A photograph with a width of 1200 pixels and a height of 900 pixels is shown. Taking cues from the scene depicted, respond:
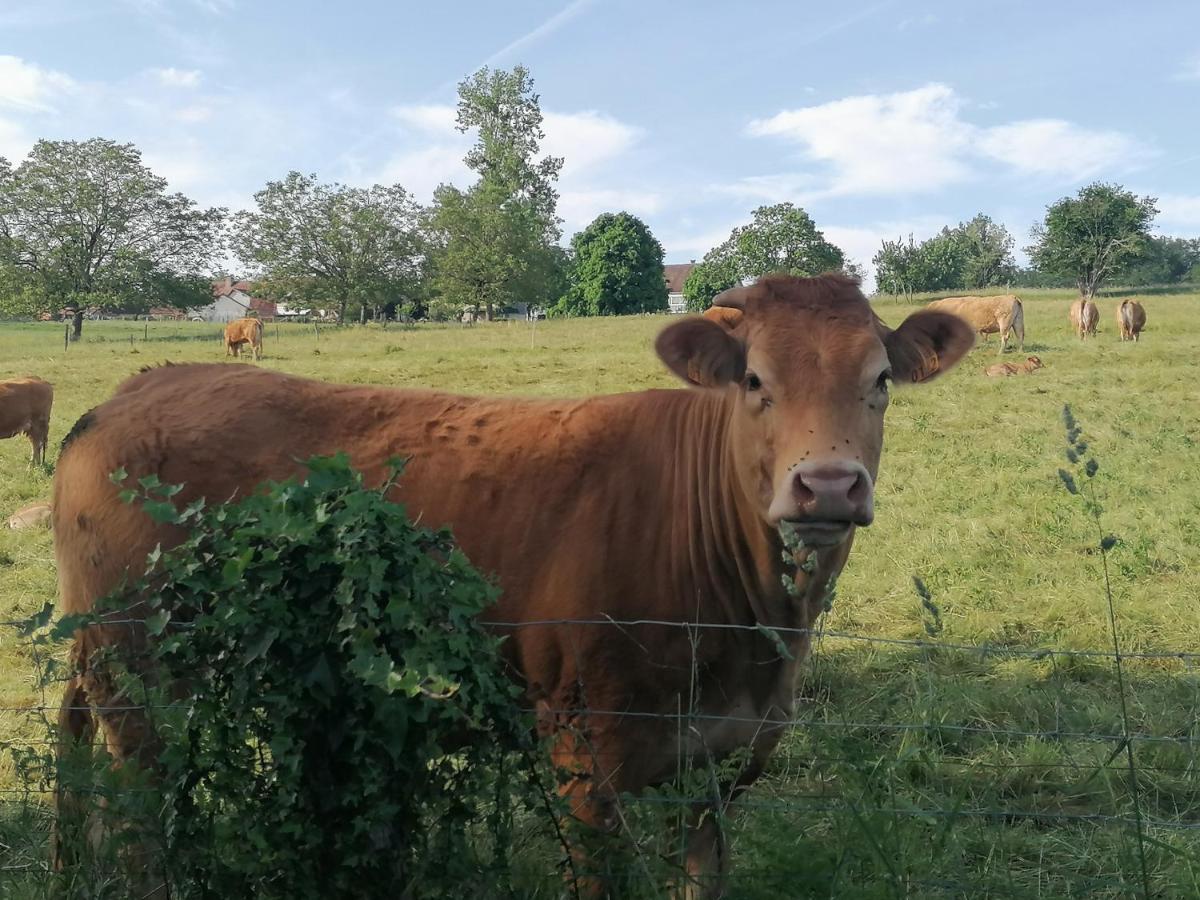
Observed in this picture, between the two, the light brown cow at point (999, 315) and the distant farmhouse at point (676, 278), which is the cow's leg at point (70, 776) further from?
the distant farmhouse at point (676, 278)

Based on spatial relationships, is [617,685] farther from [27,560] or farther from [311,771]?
[27,560]

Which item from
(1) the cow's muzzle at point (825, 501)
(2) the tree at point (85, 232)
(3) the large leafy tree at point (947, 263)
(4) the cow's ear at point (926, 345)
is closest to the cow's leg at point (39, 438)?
(4) the cow's ear at point (926, 345)

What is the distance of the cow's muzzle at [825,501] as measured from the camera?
2.74m

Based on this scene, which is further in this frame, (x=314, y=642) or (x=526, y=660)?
(x=526, y=660)

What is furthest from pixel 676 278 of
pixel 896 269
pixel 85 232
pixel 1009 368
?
pixel 1009 368

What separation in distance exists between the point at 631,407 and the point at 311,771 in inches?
85.6

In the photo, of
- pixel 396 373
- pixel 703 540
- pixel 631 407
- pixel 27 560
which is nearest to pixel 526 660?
pixel 703 540

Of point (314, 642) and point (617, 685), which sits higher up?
point (314, 642)

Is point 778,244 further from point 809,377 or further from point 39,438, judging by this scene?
point 809,377

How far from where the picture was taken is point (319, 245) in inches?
2194

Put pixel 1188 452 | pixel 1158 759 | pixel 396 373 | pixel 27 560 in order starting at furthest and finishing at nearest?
pixel 396 373
pixel 1188 452
pixel 27 560
pixel 1158 759

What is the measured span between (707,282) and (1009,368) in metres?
38.5

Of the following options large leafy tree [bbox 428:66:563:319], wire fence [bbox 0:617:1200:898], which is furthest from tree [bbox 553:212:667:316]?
wire fence [bbox 0:617:1200:898]

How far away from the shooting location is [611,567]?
3.42 metres
